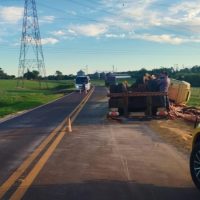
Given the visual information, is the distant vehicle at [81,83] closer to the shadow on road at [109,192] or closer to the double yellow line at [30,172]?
the double yellow line at [30,172]

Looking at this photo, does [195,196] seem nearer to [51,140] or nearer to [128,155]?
[128,155]

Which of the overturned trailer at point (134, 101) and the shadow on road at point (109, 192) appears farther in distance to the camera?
the overturned trailer at point (134, 101)

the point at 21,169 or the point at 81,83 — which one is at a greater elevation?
the point at 21,169

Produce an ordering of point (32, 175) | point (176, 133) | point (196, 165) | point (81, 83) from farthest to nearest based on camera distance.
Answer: point (81, 83), point (176, 133), point (32, 175), point (196, 165)

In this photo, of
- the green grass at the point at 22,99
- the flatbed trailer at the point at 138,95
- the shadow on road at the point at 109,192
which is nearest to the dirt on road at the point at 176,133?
the flatbed trailer at the point at 138,95

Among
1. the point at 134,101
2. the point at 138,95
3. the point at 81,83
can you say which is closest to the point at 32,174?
the point at 138,95

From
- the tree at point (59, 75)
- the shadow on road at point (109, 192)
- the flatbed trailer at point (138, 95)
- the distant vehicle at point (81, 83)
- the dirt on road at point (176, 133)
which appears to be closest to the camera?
the shadow on road at point (109, 192)

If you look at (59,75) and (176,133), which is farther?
(59,75)

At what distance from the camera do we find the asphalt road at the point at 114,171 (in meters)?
7.91

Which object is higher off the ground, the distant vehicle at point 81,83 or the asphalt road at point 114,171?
the asphalt road at point 114,171

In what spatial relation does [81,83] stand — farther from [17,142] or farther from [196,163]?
[196,163]

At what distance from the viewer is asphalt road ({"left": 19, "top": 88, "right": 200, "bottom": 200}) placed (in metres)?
7.91

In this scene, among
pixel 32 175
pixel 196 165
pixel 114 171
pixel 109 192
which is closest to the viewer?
pixel 109 192

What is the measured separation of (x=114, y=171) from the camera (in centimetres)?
979
